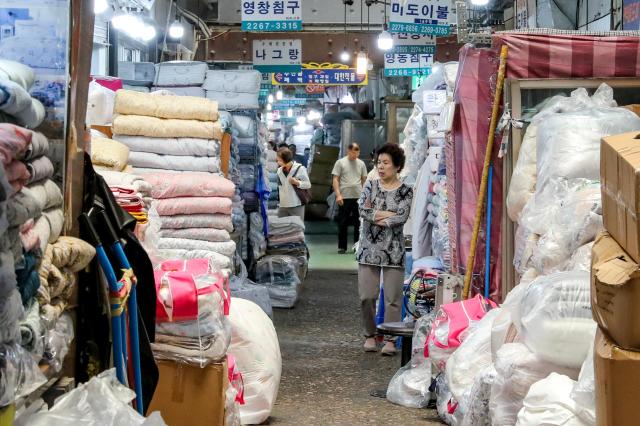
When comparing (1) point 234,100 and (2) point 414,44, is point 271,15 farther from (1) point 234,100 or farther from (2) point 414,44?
(1) point 234,100

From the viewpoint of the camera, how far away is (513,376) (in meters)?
4.32

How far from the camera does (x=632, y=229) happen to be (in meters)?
2.89

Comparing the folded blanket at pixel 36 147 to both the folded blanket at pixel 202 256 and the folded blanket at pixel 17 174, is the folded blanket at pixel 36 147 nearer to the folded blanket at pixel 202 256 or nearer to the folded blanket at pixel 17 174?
the folded blanket at pixel 17 174

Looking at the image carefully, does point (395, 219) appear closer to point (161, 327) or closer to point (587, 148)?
Answer: point (587, 148)

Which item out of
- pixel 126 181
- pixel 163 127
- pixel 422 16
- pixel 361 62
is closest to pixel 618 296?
pixel 126 181

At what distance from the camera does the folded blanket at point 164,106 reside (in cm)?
771

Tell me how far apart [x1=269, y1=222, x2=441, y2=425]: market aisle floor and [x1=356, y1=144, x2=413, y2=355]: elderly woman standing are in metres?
0.57

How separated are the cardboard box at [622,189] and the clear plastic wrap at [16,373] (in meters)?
1.60

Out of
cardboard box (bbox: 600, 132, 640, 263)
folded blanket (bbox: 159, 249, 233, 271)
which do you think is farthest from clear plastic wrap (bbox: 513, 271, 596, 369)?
folded blanket (bbox: 159, 249, 233, 271)

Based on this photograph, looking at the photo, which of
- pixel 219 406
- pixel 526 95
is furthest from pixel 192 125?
pixel 219 406

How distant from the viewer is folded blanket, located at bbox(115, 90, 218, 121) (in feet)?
25.3

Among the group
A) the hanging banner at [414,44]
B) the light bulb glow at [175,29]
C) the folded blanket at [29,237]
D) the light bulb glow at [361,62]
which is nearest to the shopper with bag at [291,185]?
the light bulb glow at [175,29]

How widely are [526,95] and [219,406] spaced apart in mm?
3016

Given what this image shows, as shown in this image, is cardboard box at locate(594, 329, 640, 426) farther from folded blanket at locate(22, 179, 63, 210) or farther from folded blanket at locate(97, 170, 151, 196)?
folded blanket at locate(97, 170, 151, 196)
